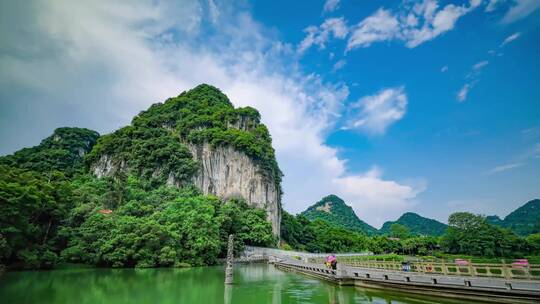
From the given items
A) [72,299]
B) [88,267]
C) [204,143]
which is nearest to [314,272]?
[72,299]

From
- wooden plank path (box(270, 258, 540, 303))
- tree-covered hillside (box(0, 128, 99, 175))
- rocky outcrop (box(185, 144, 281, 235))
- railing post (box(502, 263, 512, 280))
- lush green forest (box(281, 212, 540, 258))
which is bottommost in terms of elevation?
wooden plank path (box(270, 258, 540, 303))

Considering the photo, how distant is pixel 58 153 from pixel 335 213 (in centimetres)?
12331

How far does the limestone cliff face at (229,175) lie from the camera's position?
52322 millimetres

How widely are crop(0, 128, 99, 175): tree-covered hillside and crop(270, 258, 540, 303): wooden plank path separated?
57.5 m

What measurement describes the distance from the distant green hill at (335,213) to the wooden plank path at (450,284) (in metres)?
128

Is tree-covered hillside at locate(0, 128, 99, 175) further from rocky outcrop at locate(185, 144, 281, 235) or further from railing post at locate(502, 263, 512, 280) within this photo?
railing post at locate(502, 263, 512, 280)

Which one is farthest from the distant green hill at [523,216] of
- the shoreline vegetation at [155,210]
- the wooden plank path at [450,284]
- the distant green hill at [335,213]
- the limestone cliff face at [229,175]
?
the wooden plank path at [450,284]

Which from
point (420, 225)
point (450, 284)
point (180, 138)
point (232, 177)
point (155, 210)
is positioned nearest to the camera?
point (450, 284)

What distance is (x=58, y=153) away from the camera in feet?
197

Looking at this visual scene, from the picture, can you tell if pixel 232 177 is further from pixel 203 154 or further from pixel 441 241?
pixel 441 241

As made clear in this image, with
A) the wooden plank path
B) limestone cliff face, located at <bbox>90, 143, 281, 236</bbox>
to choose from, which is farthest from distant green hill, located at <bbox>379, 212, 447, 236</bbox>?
the wooden plank path

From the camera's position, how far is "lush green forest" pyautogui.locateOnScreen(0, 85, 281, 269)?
989 inches

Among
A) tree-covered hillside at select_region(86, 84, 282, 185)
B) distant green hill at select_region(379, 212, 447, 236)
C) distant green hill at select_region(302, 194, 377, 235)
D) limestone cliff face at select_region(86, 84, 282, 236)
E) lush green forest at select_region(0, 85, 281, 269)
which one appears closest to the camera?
lush green forest at select_region(0, 85, 281, 269)

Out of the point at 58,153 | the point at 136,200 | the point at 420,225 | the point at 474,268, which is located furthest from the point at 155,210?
the point at 420,225
